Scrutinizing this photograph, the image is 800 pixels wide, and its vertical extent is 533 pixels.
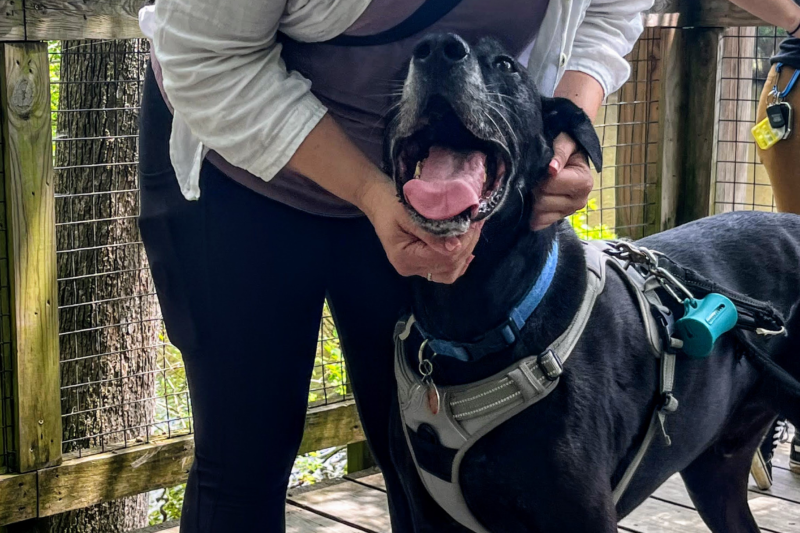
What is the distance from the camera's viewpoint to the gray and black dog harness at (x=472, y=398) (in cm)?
171

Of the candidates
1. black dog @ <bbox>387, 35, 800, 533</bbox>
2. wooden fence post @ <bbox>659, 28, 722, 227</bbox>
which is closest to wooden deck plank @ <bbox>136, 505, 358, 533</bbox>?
black dog @ <bbox>387, 35, 800, 533</bbox>

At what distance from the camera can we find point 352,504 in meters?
3.23

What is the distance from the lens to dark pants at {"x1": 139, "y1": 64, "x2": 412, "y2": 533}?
1.65 m

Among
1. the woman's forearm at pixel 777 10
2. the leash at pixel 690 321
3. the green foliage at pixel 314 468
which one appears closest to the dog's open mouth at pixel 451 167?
the leash at pixel 690 321

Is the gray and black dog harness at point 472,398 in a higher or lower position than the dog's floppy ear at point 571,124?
lower

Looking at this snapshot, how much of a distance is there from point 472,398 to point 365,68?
60 centimetres

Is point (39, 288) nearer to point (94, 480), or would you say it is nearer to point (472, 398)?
point (94, 480)

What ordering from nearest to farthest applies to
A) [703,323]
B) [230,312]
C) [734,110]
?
[230,312] < [703,323] < [734,110]

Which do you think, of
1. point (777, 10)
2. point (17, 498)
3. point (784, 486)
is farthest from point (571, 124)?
point (784, 486)

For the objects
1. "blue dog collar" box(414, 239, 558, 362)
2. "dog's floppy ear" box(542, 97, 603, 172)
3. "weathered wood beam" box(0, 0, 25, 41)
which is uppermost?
"weathered wood beam" box(0, 0, 25, 41)

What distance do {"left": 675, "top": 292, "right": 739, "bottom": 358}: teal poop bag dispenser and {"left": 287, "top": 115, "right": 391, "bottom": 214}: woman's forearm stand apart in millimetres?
718

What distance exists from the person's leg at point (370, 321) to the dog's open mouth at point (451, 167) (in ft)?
0.76

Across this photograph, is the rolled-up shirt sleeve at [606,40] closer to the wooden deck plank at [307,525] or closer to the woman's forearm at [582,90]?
the woman's forearm at [582,90]

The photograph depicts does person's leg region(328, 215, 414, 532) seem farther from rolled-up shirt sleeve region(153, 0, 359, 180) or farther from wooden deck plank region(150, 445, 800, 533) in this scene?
wooden deck plank region(150, 445, 800, 533)
